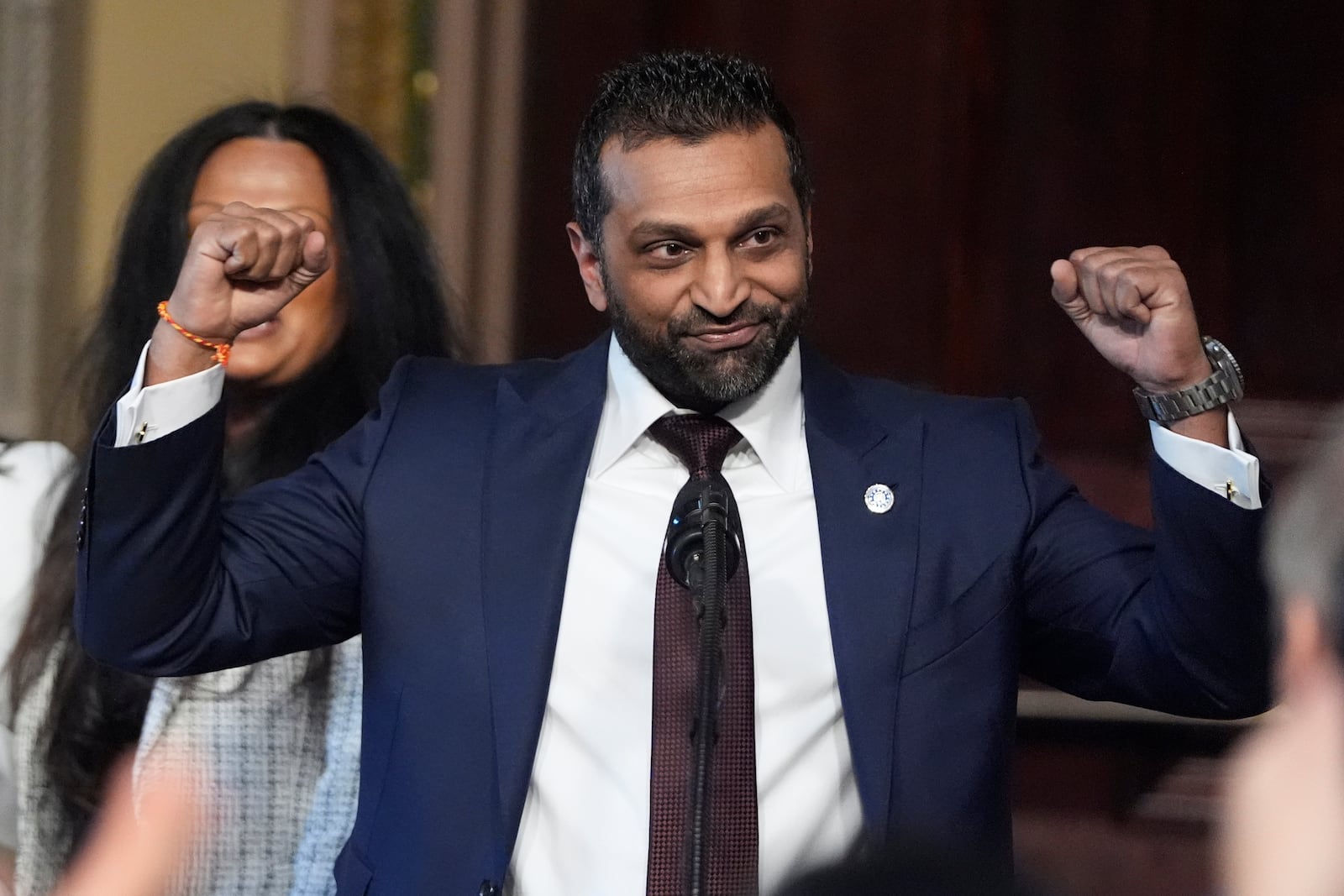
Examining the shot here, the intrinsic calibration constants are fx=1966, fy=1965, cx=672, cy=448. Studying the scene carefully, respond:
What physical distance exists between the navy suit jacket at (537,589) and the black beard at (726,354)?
11 centimetres

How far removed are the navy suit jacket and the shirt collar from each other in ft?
0.08

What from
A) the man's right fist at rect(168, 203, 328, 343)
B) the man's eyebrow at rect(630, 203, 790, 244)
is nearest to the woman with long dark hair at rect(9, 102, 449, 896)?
the man's right fist at rect(168, 203, 328, 343)

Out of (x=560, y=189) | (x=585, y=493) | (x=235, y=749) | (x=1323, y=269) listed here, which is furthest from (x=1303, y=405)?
(x=235, y=749)

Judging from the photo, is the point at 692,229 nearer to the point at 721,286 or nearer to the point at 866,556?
the point at 721,286

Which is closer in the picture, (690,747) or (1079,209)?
(690,747)

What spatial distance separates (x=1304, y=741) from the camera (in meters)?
0.93

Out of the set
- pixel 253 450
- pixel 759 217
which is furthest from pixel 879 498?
pixel 253 450

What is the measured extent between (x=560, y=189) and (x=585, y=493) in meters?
1.48

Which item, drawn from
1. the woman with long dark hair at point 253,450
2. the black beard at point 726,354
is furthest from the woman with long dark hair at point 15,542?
the black beard at point 726,354

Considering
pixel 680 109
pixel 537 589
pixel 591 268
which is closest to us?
pixel 537 589

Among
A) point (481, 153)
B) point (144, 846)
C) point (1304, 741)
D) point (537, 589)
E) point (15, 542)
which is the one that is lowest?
point (15, 542)

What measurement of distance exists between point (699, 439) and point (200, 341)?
52 centimetres

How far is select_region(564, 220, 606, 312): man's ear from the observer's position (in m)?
2.21

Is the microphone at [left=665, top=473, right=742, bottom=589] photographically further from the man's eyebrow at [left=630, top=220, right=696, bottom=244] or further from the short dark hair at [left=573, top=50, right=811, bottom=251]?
the short dark hair at [left=573, top=50, right=811, bottom=251]
